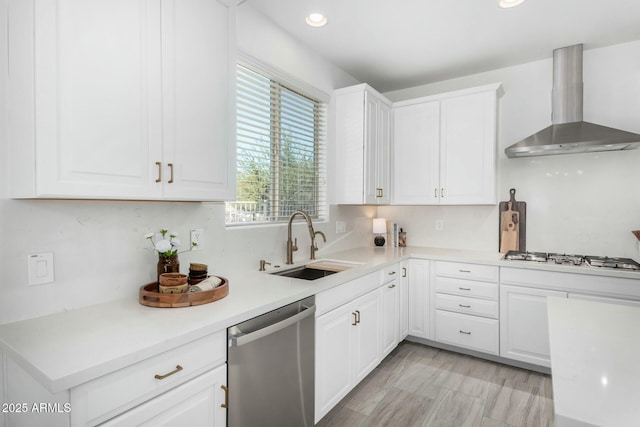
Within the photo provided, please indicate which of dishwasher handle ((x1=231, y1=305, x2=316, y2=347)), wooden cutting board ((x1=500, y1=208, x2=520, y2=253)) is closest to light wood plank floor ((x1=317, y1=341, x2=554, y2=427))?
dishwasher handle ((x1=231, y1=305, x2=316, y2=347))

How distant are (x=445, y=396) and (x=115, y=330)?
213 centimetres

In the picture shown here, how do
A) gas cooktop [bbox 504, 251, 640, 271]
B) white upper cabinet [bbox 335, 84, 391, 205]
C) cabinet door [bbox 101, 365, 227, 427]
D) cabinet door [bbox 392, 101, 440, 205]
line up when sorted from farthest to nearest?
cabinet door [bbox 392, 101, 440, 205] → white upper cabinet [bbox 335, 84, 391, 205] → gas cooktop [bbox 504, 251, 640, 271] → cabinet door [bbox 101, 365, 227, 427]

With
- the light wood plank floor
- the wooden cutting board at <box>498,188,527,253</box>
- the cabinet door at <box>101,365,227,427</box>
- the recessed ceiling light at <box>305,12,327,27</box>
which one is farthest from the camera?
the wooden cutting board at <box>498,188,527,253</box>

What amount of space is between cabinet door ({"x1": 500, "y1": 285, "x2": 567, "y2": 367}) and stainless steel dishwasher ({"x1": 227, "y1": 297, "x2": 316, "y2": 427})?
1.78 meters

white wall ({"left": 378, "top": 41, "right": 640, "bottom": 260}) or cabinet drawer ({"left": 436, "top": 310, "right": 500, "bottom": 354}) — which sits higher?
white wall ({"left": 378, "top": 41, "right": 640, "bottom": 260})

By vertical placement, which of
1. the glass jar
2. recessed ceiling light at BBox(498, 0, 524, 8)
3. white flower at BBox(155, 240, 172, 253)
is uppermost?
recessed ceiling light at BBox(498, 0, 524, 8)

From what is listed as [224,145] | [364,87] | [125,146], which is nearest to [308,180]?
[364,87]

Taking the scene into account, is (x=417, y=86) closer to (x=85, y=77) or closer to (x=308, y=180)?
(x=308, y=180)

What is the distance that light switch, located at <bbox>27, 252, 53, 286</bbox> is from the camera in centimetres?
130

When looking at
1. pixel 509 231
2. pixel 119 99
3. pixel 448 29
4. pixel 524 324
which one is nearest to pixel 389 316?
pixel 524 324

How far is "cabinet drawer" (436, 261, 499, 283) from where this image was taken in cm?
279

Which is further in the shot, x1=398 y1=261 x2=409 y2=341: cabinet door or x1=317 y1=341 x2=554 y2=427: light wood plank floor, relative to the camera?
x1=398 y1=261 x2=409 y2=341: cabinet door

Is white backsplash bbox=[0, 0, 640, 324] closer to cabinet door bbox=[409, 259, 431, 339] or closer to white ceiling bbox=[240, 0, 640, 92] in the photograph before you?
white ceiling bbox=[240, 0, 640, 92]

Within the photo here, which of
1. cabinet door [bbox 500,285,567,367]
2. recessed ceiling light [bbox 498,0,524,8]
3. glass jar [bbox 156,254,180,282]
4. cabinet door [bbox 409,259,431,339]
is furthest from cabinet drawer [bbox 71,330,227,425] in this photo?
recessed ceiling light [bbox 498,0,524,8]
